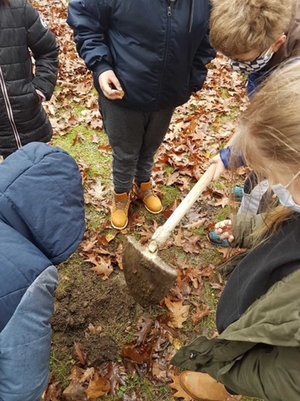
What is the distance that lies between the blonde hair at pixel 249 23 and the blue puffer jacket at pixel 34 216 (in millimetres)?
998

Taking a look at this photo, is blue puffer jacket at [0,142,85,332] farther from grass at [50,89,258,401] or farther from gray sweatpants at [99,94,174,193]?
grass at [50,89,258,401]

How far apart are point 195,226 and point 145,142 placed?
1.03m

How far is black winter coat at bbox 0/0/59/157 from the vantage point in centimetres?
237

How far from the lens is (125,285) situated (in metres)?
2.78

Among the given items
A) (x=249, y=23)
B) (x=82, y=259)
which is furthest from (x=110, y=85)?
(x=82, y=259)

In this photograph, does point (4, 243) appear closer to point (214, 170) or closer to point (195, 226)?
point (214, 170)

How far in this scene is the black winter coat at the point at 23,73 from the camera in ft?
7.79

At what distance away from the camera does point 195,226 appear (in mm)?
3320

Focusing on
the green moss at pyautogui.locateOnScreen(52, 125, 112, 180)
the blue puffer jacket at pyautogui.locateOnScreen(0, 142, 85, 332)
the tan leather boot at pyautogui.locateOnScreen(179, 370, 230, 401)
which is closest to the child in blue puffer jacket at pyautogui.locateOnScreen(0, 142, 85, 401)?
the blue puffer jacket at pyautogui.locateOnScreen(0, 142, 85, 332)

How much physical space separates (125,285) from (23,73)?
5.74 ft

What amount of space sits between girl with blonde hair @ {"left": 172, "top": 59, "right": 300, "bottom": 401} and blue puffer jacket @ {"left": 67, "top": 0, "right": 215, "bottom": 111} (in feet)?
3.15

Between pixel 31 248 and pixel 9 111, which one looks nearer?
pixel 31 248

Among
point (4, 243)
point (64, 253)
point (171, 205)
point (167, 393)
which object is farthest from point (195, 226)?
point (4, 243)

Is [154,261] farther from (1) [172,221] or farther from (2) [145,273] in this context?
(1) [172,221]
